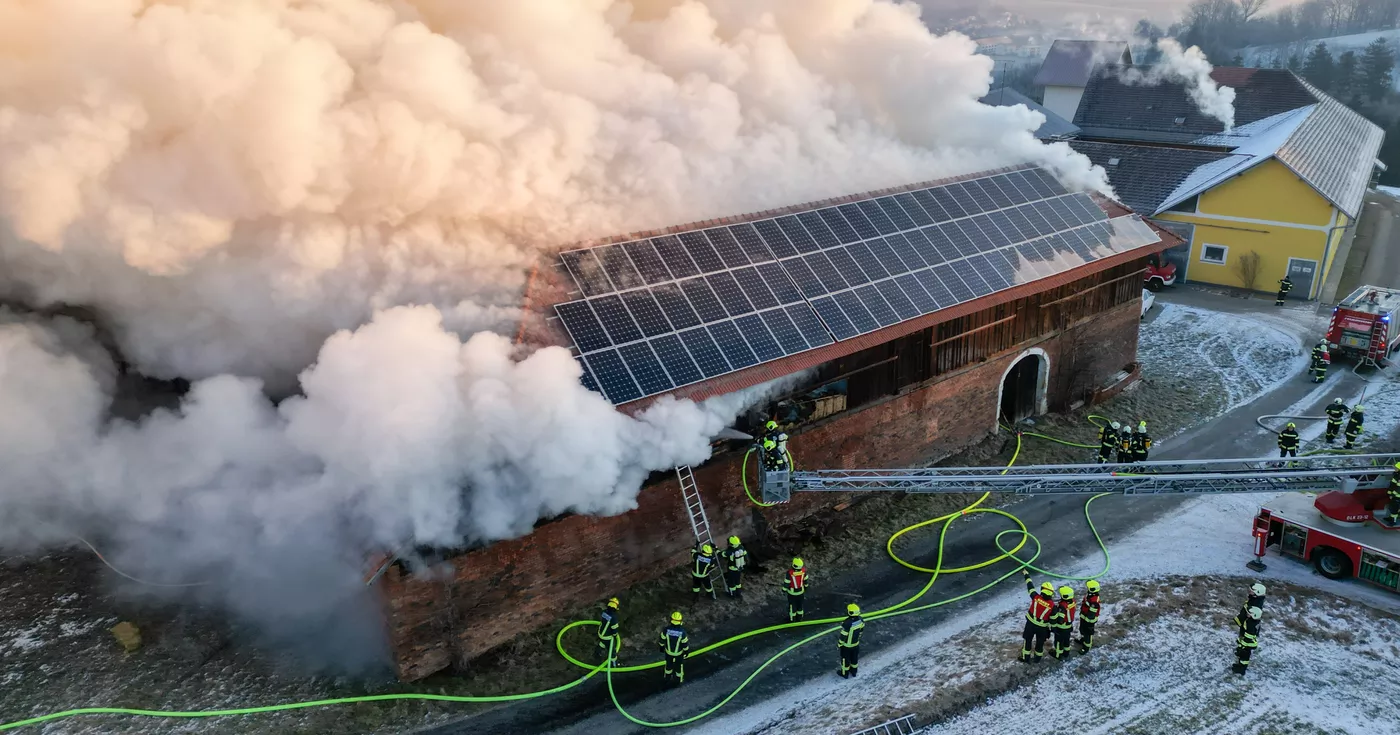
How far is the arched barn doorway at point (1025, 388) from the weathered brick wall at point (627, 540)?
2.63ft

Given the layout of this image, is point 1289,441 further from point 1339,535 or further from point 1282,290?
point 1282,290

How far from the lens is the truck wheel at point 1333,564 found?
12.5m

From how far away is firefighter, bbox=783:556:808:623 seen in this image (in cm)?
1142

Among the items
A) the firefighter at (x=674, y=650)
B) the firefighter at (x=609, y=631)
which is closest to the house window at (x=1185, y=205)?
the firefighter at (x=674, y=650)

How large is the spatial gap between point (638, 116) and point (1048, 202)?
9.16 metres

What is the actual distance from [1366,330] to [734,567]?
1757cm

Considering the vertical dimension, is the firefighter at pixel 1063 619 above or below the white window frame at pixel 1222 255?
below

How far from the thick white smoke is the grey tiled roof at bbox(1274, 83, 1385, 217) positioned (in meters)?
2.94

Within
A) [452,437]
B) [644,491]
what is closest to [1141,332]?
[644,491]

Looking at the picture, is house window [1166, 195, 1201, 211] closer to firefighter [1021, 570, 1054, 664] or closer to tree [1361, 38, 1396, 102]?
firefighter [1021, 570, 1054, 664]

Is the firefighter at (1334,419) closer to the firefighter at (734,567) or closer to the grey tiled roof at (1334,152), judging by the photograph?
the grey tiled roof at (1334,152)

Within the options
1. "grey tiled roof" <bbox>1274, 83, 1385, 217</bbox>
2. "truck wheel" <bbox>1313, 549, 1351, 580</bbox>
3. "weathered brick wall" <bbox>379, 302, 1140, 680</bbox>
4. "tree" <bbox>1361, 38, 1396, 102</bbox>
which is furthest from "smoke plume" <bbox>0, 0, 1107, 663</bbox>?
"tree" <bbox>1361, 38, 1396, 102</bbox>

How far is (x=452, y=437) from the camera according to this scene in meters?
9.83

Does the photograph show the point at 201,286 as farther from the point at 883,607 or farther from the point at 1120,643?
the point at 1120,643
